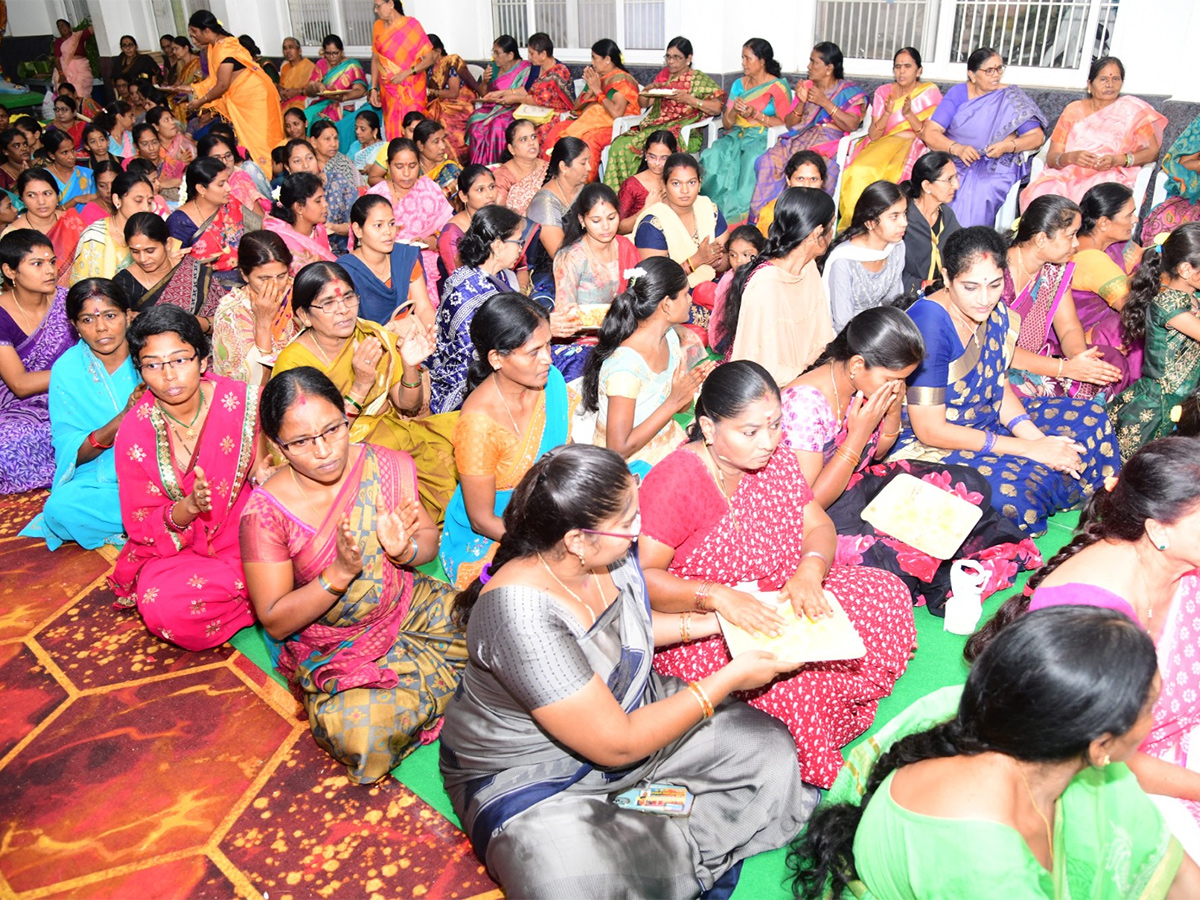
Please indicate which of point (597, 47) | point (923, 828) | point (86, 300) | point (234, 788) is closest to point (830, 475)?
point (923, 828)

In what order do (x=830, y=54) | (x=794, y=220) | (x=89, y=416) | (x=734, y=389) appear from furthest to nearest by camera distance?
(x=830, y=54) < (x=794, y=220) < (x=89, y=416) < (x=734, y=389)

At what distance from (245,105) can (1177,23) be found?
7.55 metres

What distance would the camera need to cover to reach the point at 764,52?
703 centimetres

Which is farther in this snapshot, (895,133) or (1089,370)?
(895,133)

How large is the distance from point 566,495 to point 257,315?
8.31ft

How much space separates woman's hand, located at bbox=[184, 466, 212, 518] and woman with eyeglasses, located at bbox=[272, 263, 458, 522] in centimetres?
69

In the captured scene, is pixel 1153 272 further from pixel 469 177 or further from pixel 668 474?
pixel 469 177

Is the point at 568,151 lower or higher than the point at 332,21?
lower

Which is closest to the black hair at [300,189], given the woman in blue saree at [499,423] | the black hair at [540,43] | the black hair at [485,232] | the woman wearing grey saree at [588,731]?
the black hair at [485,232]

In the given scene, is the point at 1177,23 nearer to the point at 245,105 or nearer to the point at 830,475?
the point at 830,475

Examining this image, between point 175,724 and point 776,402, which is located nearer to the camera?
point 776,402

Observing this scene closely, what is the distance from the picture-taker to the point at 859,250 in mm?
4250

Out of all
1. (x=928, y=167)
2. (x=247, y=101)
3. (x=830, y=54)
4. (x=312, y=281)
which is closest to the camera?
(x=312, y=281)

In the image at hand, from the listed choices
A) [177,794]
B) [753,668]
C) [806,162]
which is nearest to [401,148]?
[806,162]
